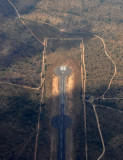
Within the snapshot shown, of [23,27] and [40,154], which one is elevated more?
[23,27]

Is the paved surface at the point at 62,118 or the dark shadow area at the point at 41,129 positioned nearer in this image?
the dark shadow area at the point at 41,129

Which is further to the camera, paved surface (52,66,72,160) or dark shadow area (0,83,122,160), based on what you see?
paved surface (52,66,72,160)

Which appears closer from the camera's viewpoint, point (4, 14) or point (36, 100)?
point (36, 100)

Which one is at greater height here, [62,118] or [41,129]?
[62,118]

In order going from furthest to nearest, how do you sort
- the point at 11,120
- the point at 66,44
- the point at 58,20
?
the point at 58,20 < the point at 66,44 < the point at 11,120

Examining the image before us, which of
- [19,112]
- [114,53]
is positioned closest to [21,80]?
[19,112]

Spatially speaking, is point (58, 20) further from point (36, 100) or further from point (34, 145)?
point (34, 145)

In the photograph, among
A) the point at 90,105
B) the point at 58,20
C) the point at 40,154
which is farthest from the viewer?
the point at 58,20

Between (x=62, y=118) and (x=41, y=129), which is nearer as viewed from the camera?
(x=41, y=129)
